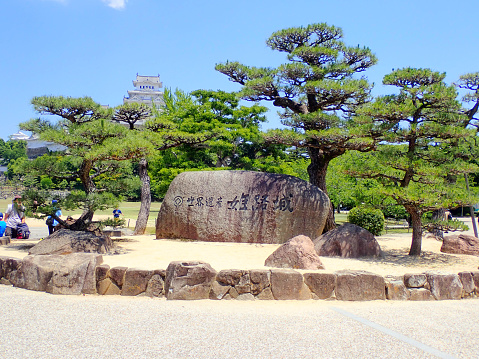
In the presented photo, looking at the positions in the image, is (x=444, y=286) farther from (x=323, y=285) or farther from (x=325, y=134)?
(x=325, y=134)

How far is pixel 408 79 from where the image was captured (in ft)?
27.9

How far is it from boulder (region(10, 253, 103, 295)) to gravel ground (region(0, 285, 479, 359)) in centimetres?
21

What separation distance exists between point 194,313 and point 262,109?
14824 millimetres

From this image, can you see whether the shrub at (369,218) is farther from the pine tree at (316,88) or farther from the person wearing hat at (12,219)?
the person wearing hat at (12,219)

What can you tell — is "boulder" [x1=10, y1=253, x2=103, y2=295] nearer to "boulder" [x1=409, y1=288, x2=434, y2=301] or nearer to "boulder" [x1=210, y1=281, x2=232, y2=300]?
"boulder" [x1=210, y1=281, x2=232, y2=300]

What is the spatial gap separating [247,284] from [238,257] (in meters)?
3.14

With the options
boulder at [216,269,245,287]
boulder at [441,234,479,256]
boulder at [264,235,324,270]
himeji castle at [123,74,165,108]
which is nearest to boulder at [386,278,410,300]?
boulder at [264,235,324,270]

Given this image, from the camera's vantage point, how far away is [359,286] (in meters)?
5.29

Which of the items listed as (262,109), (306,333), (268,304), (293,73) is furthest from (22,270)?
(262,109)

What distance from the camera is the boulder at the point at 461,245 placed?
31.7 feet

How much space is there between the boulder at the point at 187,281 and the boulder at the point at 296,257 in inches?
90.4

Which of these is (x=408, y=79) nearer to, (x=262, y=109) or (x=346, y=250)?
(x=346, y=250)

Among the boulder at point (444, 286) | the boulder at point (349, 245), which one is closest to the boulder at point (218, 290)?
the boulder at point (444, 286)

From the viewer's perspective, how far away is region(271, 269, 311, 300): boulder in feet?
17.1
